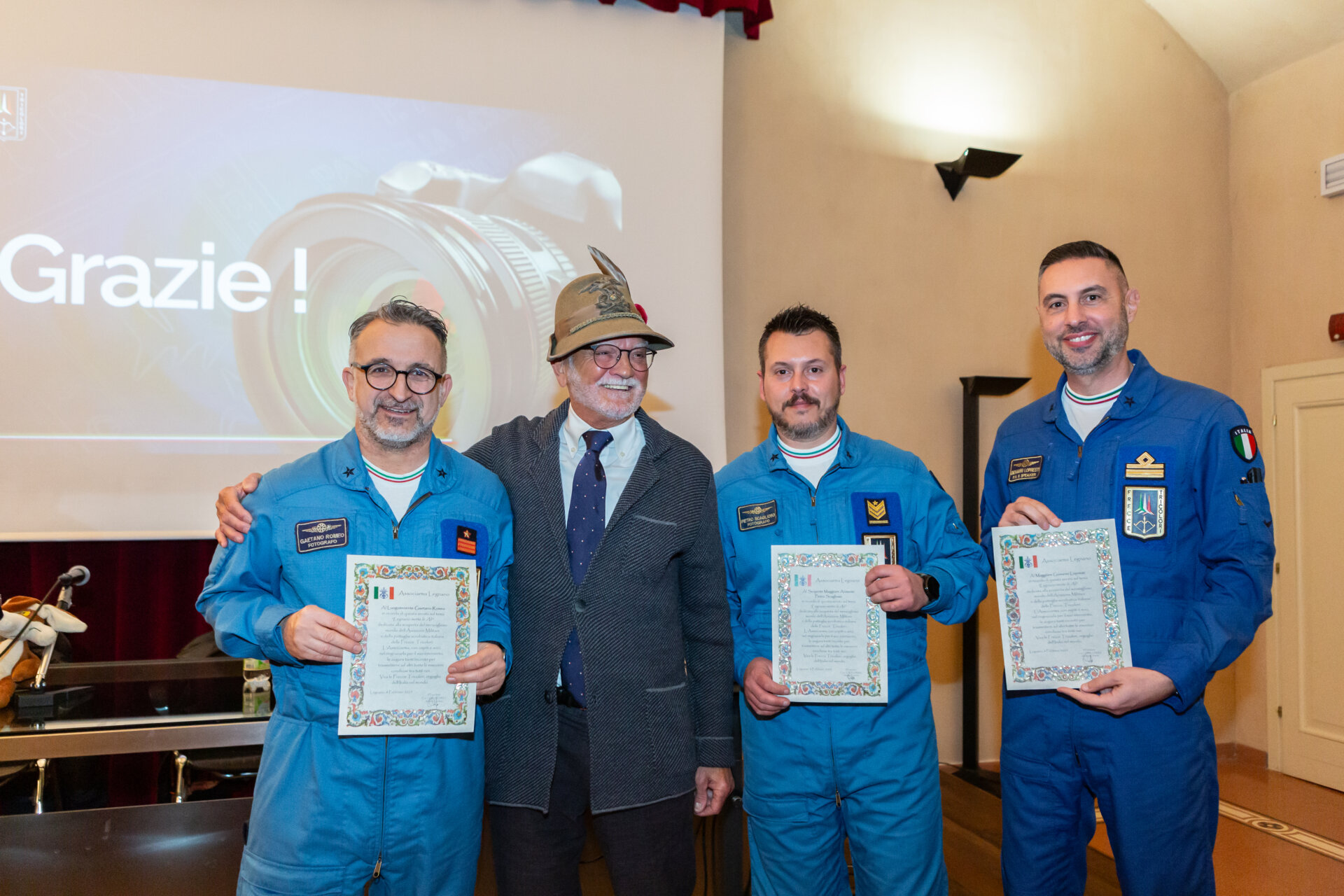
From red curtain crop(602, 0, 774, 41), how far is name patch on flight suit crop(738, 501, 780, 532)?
256 centimetres

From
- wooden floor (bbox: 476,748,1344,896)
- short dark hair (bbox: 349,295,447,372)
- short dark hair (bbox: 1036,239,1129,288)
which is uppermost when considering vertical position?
short dark hair (bbox: 1036,239,1129,288)

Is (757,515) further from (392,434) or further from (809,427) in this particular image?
(392,434)

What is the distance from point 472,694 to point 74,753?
1.69 meters

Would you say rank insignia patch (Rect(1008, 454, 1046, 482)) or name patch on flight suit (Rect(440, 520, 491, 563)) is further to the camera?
rank insignia patch (Rect(1008, 454, 1046, 482))

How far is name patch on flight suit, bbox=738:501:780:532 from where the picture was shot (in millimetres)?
2146

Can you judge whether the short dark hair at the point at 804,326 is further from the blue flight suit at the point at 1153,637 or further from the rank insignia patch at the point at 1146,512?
the rank insignia patch at the point at 1146,512

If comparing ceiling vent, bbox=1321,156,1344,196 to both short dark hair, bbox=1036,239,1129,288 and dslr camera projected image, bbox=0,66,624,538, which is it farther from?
dslr camera projected image, bbox=0,66,624,538

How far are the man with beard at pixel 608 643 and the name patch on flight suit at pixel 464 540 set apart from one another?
0.39 feet

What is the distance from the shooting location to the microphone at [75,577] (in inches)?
109

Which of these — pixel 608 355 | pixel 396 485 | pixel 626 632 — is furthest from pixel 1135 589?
pixel 396 485

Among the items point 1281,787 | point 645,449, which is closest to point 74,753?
point 645,449

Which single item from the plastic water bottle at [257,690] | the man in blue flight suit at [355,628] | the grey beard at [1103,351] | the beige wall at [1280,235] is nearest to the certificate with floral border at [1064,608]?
the grey beard at [1103,351]

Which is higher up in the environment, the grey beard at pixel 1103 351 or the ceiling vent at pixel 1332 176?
the ceiling vent at pixel 1332 176

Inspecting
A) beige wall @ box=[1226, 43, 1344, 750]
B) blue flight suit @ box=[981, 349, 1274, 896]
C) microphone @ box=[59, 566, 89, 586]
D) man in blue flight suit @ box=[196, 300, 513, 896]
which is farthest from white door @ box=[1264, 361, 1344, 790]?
microphone @ box=[59, 566, 89, 586]
